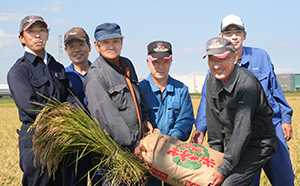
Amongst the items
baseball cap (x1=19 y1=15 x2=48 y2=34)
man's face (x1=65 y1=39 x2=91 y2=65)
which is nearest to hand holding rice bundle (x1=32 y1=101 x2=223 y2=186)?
baseball cap (x1=19 y1=15 x2=48 y2=34)

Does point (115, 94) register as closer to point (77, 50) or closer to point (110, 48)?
point (110, 48)

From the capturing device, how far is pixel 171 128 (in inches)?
145

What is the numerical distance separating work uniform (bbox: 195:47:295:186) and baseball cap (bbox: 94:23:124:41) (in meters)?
1.33

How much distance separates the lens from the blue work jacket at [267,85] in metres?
3.62

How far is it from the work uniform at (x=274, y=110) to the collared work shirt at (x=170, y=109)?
169 millimetres

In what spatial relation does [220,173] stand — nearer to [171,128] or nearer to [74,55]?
[171,128]

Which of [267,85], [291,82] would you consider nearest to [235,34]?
[267,85]

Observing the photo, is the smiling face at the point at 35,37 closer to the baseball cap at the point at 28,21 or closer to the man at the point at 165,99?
the baseball cap at the point at 28,21

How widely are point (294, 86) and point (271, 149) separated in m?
67.4

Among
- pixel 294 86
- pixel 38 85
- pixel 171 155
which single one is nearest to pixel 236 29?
pixel 171 155

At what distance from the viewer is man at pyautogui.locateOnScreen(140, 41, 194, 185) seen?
3.63 meters

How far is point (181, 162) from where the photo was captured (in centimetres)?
292

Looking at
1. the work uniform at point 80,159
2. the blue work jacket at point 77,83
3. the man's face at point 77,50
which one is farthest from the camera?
the man's face at point 77,50

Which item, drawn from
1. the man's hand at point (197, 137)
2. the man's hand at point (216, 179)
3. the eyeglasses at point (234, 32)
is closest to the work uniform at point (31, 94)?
the man's hand at point (197, 137)
